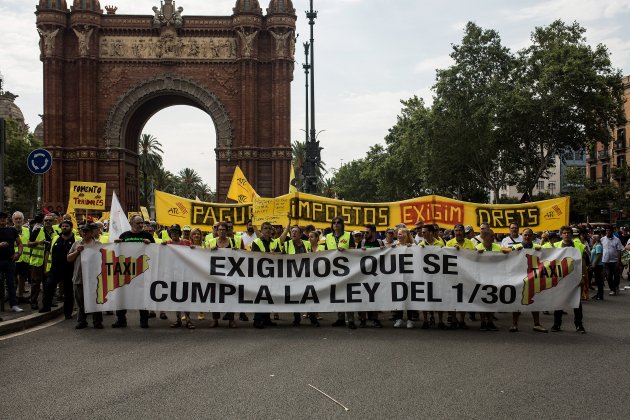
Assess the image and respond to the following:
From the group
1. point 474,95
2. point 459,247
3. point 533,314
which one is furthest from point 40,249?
point 474,95

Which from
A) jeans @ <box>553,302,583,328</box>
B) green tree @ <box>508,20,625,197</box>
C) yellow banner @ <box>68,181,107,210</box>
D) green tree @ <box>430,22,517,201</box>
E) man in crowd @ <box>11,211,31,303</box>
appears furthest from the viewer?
green tree @ <box>430,22,517,201</box>

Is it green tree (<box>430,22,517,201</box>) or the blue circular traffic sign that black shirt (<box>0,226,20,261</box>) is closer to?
the blue circular traffic sign

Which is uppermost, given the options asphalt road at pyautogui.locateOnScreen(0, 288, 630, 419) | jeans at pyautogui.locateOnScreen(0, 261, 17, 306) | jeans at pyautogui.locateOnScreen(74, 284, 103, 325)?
jeans at pyautogui.locateOnScreen(0, 261, 17, 306)

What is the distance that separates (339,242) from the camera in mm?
12141

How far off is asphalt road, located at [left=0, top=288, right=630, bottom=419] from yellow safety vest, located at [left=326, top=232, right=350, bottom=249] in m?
1.73

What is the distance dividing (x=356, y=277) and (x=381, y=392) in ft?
15.1

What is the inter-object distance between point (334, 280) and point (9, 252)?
598 centimetres

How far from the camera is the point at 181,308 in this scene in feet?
36.7

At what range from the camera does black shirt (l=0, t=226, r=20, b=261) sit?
12.3 m

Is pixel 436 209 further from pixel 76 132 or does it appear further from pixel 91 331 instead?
pixel 76 132

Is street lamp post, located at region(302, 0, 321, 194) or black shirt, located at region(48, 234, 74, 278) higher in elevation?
street lamp post, located at region(302, 0, 321, 194)

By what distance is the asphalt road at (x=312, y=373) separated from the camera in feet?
20.2

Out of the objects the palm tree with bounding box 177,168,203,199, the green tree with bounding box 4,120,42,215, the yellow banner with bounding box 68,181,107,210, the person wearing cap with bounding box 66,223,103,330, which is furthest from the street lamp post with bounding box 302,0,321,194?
the palm tree with bounding box 177,168,203,199

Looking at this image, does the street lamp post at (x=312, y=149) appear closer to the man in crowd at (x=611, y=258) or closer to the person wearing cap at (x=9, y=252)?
the man in crowd at (x=611, y=258)
